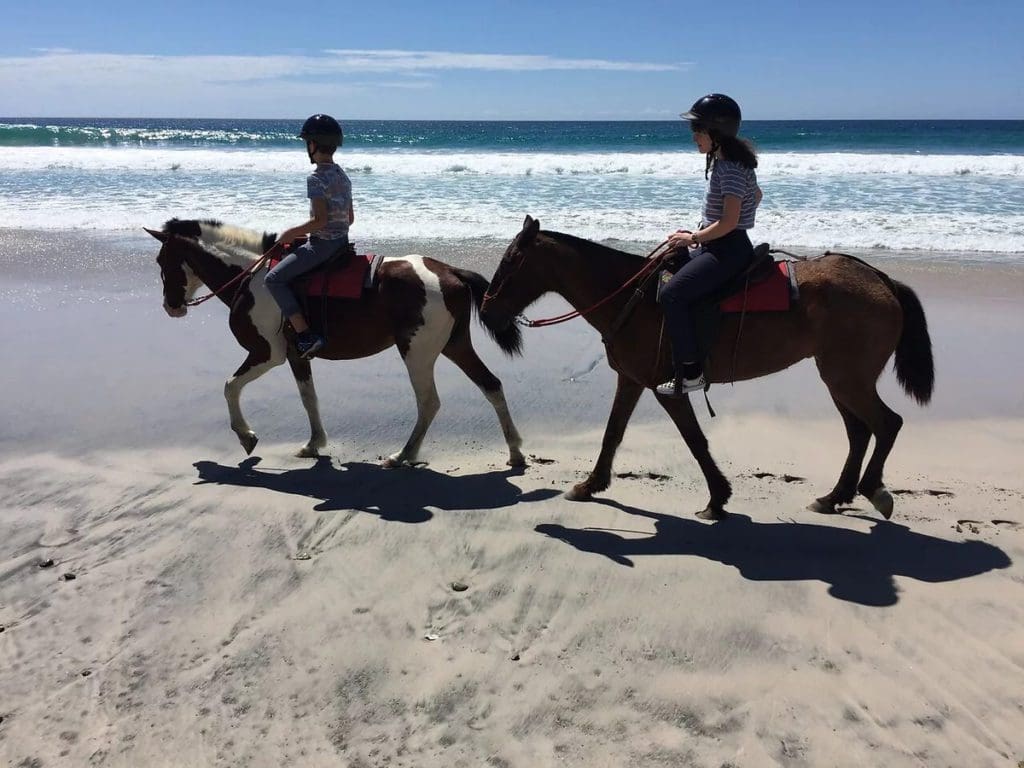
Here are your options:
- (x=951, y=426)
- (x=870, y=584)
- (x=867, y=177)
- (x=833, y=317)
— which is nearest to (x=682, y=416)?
(x=833, y=317)

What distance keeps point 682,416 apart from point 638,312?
2.25 ft

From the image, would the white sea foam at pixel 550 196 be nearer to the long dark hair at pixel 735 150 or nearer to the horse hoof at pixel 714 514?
the long dark hair at pixel 735 150

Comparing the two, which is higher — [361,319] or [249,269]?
[249,269]

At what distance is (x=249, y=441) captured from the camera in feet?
19.4

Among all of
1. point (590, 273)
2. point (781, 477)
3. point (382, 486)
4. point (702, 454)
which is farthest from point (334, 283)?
point (781, 477)

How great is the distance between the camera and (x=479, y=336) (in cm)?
864

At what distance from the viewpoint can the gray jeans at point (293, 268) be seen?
5.69 meters

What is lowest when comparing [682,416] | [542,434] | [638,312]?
[542,434]

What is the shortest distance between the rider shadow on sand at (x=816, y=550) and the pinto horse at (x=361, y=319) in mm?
1464

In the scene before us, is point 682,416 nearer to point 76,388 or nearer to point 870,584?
point 870,584

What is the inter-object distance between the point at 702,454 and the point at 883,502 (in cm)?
109

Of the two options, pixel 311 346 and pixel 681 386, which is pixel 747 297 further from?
pixel 311 346

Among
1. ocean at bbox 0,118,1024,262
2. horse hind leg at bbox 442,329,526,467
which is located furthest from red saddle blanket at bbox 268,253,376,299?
ocean at bbox 0,118,1024,262

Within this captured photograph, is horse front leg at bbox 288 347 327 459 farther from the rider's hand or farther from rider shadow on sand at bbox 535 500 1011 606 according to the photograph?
the rider's hand
